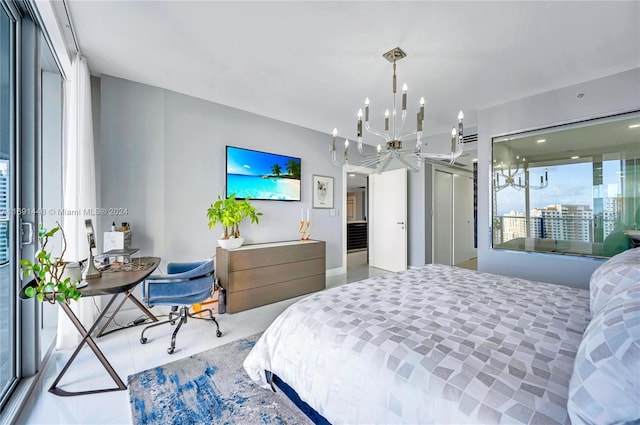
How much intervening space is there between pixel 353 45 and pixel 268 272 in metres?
2.59

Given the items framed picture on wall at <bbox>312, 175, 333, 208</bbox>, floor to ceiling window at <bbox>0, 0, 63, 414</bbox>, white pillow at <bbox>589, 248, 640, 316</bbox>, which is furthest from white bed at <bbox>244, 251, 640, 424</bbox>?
framed picture on wall at <bbox>312, 175, 333, 208</bbox>

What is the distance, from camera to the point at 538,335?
1.21 meters

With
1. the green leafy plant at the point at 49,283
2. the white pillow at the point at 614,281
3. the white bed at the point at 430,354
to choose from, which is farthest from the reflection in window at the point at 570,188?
the green leafy plant at the point at 49,283

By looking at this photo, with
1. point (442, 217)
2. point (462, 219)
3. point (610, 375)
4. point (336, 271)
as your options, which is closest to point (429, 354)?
point (610, 375)

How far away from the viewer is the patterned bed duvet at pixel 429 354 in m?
0.86

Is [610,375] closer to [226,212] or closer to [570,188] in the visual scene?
[226,212]

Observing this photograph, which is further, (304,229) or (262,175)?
(304,229)

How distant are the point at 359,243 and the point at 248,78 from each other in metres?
5.93

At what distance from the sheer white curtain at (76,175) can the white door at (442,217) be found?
507 cm

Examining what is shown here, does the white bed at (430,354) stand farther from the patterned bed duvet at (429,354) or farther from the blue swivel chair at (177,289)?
the blue swivel chair at (177,289)

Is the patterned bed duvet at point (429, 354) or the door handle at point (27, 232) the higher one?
the door handle at point (27, 232)

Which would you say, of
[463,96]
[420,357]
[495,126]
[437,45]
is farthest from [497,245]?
[420,357]

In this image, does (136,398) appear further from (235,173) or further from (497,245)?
(497,245)

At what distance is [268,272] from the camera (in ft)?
11.1
